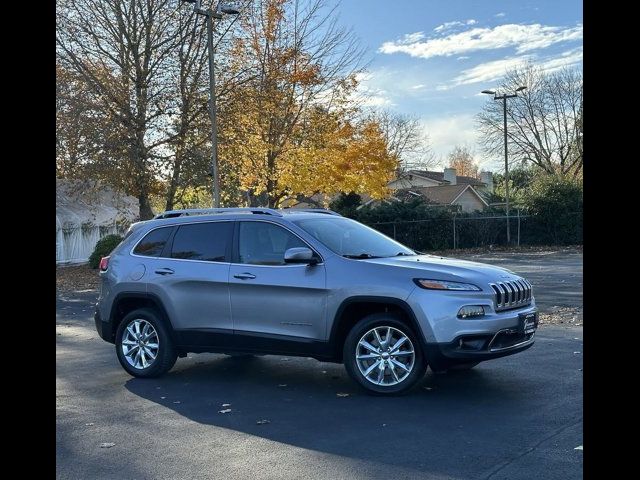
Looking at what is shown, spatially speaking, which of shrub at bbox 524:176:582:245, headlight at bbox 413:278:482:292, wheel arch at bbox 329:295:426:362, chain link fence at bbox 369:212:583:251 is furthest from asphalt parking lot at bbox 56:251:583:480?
shrub at bbox 524:176:582:245

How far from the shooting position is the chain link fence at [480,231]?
111 feet

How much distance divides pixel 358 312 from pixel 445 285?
0.96 metres

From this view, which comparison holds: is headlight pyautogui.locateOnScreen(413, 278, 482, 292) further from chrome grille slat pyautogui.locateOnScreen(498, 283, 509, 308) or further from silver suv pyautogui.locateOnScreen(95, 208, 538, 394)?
chrome grille slat pyautogui.locateOnScreen(498, 283, 509, 308)

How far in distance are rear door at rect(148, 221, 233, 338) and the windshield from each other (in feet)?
3.22

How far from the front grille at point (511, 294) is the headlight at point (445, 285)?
23cm

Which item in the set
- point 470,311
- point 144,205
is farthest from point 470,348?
point 144,205

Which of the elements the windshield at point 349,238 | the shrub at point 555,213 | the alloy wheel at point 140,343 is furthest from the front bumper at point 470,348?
the shrub at point 555,213

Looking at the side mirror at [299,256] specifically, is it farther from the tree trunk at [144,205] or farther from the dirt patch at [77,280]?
the tree trunk at [144,205]

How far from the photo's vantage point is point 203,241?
26.4 feet

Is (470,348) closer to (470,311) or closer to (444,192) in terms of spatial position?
(470,311)
